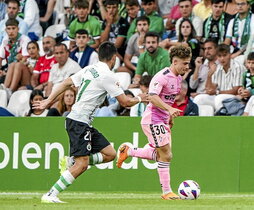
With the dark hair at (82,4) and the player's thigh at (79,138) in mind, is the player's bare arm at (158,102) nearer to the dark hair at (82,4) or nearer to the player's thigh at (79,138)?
the player's thigh at (79,138)

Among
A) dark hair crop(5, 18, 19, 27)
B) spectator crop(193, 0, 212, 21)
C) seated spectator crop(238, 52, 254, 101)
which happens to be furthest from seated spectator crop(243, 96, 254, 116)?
dark hair crop(5, 18, 19, 27)

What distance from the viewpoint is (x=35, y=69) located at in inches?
804

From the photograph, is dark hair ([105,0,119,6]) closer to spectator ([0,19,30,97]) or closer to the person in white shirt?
spectator ([0,19,30,97])

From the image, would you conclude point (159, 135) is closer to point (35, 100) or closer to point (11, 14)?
point (35, 100)

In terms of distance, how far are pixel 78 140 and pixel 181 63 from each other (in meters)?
1.89

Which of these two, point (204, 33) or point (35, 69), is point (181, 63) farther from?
point (35, 69)

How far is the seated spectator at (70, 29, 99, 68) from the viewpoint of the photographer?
1978cm

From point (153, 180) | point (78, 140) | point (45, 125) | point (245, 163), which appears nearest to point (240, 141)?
point (245, 163)

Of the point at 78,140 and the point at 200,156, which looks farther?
the point at 200,156

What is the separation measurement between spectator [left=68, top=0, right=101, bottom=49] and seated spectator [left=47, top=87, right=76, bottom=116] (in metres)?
2.44

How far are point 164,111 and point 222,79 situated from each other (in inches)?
209

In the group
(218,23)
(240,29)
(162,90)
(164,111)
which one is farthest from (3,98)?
(162,90)

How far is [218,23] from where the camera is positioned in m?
19.3

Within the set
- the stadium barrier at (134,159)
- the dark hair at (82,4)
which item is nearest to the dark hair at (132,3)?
the dark hair at (82,4)
